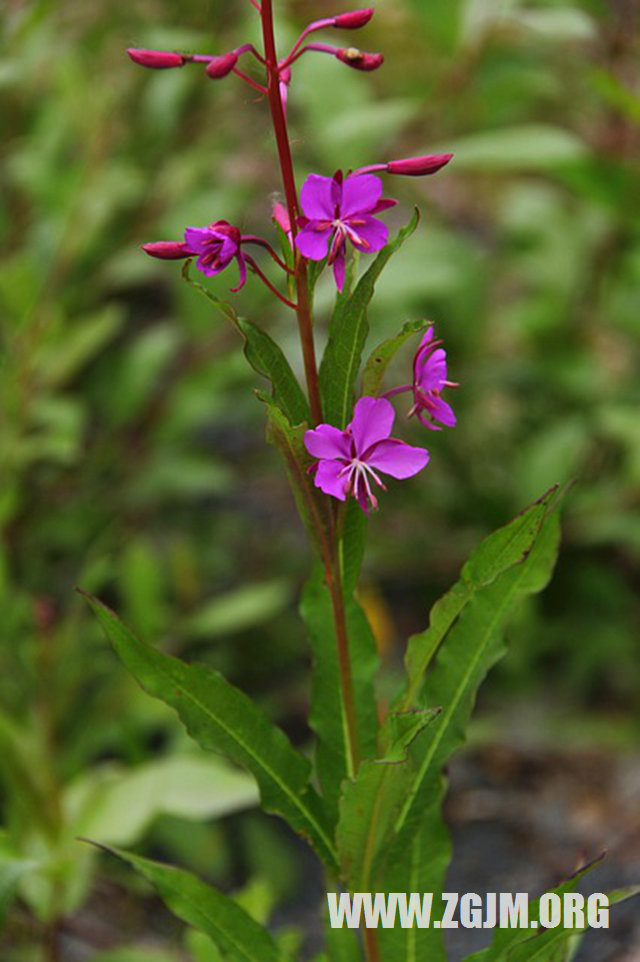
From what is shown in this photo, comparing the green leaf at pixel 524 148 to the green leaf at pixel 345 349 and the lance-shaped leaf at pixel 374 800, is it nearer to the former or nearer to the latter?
the green leaf at pixel 345 349

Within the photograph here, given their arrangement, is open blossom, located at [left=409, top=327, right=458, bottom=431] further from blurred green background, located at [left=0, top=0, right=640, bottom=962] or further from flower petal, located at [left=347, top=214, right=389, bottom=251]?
blurred green background, located at [left=0, top=0, right=640, bottom=962]

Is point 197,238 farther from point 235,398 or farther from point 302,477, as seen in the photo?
point 235,398

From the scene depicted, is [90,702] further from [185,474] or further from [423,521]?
[423,521]

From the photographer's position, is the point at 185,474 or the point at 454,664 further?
the point at 185,474

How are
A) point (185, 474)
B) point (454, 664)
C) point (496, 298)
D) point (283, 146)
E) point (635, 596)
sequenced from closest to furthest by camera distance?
point (283, 146) → point (454, 664) → point (185, 474) → point (635, 596) → point (496, 298)

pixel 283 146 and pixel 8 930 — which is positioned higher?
pixel 283 146

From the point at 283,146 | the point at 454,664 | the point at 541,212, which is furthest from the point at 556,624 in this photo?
the point at 283,146

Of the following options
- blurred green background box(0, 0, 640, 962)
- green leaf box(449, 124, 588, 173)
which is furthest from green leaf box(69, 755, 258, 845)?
green leaf box(449, 124, 588, 173)
